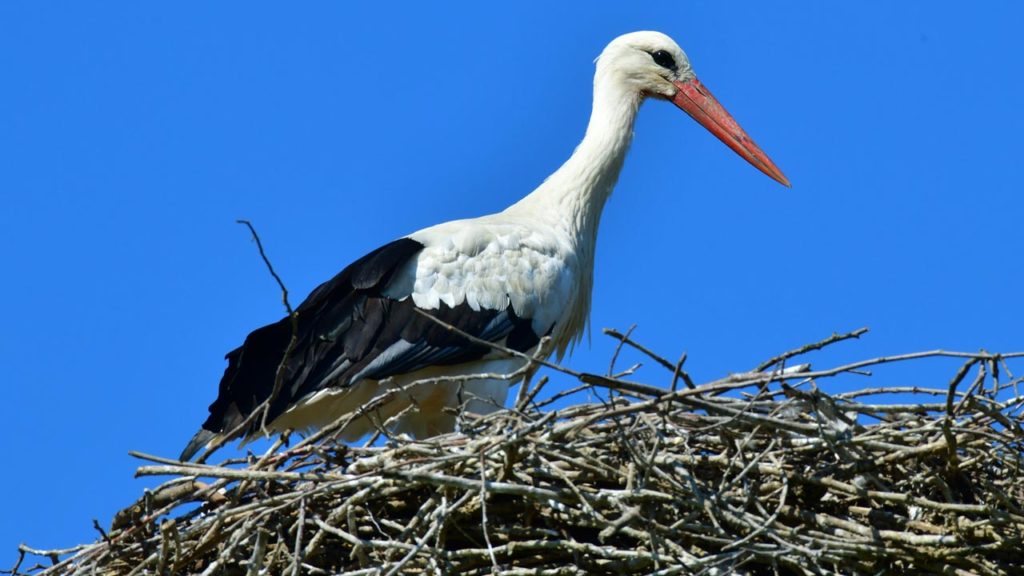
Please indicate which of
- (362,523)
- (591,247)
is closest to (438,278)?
(591,247)

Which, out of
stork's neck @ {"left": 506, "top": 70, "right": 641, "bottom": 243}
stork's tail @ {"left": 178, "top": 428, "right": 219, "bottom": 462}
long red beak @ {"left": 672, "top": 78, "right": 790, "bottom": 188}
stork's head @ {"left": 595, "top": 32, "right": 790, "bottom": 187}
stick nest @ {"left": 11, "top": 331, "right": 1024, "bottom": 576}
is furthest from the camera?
long red beak @ {"left": 672, "top": 78, "right": 790, "bottom": 188}

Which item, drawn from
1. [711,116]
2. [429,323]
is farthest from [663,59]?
[429,323]

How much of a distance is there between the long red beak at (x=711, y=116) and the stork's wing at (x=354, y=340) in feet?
5.12

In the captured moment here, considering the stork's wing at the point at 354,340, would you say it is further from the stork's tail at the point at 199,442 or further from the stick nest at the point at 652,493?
the stick nest at the point at 652,493

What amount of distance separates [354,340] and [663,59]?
208 cm

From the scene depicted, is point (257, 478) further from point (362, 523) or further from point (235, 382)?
point (235, 382)

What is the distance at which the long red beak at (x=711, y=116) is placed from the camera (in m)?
7.45

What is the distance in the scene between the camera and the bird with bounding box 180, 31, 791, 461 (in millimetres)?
6023

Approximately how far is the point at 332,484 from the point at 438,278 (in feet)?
5.93

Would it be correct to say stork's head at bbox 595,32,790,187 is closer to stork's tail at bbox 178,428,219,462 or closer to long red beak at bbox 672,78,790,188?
long red beak at bbox 672,78,790,188

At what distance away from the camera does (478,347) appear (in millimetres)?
6191

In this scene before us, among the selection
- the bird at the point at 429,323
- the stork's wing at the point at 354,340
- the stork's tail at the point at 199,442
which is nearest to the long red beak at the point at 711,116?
the bird at the point at 429,323

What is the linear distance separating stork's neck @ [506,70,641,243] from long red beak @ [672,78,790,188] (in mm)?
235

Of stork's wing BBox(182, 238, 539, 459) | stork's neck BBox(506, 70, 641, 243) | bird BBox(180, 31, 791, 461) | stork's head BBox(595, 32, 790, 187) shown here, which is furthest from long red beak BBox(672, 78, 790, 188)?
stork's wing BBox(182, 238, 539, 459)
